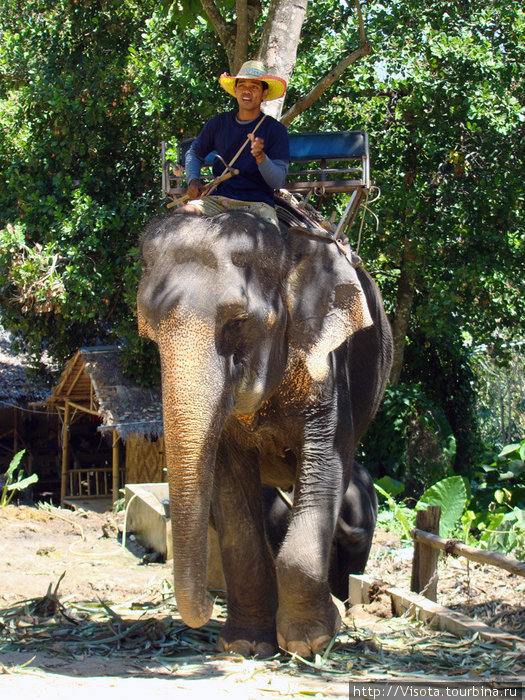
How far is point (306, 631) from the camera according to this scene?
4.25 metres

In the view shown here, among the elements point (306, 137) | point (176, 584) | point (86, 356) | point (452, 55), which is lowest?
point (176, 584)

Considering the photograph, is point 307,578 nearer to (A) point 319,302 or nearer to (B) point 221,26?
(A) point 319,302

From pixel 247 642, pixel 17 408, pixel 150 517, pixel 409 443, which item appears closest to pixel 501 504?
pixel 409 443

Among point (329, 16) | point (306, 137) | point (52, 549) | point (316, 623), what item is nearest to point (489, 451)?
point (329, 16)

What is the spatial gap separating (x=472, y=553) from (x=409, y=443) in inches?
305

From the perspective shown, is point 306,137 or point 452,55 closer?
point 306,137

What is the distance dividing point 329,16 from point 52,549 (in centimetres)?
783

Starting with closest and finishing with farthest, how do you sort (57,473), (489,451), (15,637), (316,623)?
(316,623) < (15,637) < (489,451) < (57,473)

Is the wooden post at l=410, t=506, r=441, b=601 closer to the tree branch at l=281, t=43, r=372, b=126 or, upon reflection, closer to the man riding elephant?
the man riding elephant

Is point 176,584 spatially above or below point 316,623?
above

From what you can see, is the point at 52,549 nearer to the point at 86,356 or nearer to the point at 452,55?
the point at 86,356

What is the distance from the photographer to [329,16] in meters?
11.9

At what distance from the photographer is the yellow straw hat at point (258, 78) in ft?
16.1

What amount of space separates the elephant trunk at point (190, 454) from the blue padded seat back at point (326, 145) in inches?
118
